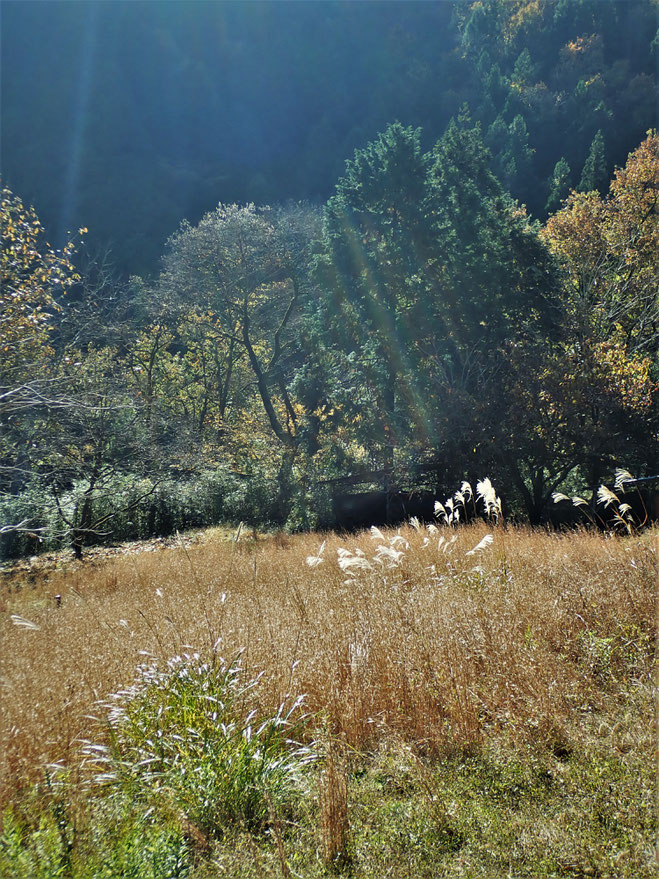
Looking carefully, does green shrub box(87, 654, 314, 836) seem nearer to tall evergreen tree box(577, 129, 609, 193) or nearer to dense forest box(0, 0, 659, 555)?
dense forest box(0, 0, 659, 555)

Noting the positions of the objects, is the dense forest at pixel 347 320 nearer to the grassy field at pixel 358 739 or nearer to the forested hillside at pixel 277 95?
the forested hillside at pixel 277 95

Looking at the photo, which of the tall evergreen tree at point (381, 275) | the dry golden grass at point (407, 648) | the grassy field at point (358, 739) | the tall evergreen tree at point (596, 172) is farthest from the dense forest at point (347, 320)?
the grassy field at point (358, 739)

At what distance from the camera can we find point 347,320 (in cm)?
1769

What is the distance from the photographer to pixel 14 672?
3.84 meters

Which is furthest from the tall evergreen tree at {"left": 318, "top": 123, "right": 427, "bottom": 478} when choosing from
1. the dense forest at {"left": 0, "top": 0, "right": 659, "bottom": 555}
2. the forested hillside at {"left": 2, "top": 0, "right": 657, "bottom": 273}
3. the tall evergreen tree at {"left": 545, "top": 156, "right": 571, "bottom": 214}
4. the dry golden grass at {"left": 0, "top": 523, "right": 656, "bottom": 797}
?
the tall evergreen tree at {"left": 545, "top": 156, "right": 571, "bottom": 214}

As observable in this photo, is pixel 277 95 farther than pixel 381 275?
Yes

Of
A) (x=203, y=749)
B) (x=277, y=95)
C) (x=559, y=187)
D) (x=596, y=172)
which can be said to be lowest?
(x=203, y=749)

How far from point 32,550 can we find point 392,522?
36.9 feet

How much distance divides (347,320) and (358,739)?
15983mm

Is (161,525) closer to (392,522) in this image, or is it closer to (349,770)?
(392,522)

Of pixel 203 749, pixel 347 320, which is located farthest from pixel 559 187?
pixel 203 749

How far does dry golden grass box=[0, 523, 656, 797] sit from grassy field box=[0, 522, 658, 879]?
0.7 inches

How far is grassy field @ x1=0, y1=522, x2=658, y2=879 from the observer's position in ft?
6.61

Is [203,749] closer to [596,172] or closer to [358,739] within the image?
[358,739]
